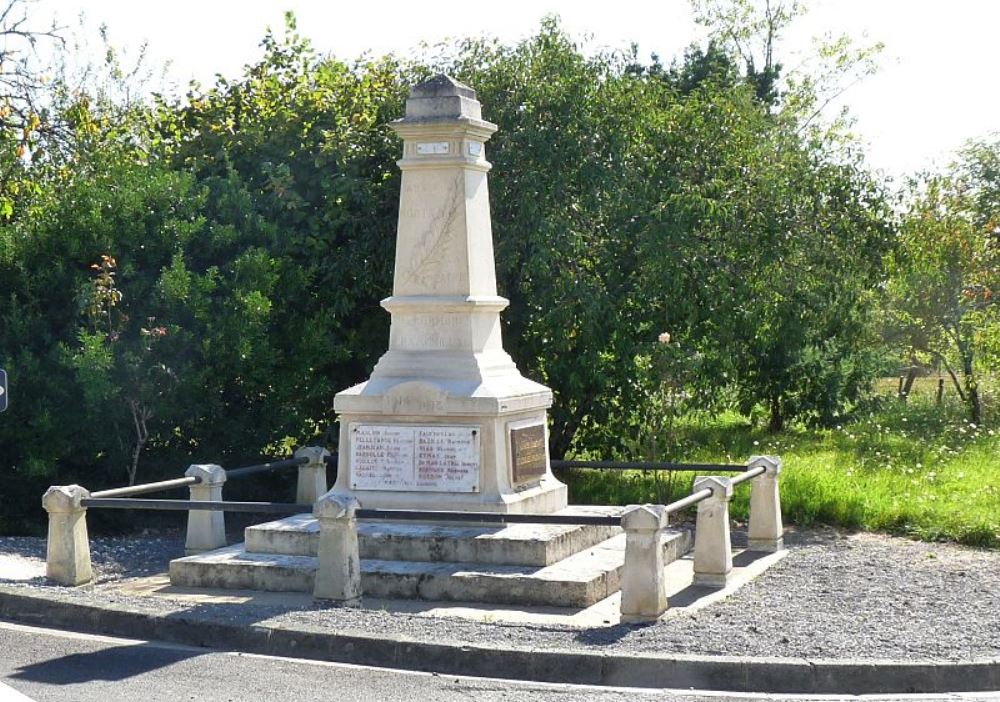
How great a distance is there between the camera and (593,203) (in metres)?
15.7

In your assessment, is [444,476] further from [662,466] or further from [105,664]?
[105,664]

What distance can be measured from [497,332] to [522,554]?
2.43 metres

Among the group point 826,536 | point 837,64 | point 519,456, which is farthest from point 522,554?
point 837,64

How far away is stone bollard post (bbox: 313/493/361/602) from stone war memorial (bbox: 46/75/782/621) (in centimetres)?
3

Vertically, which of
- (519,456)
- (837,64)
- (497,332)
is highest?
(837,64)

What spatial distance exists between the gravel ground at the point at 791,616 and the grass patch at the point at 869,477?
6.56 ft

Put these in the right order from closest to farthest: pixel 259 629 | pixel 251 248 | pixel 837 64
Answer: pixel 259 629 < pixel 251 248 < pixel 837 64

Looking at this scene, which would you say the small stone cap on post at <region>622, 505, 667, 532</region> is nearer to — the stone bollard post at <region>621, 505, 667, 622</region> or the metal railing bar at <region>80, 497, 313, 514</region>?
the stone bollard post at <region>621, 505, 667, 622</region>

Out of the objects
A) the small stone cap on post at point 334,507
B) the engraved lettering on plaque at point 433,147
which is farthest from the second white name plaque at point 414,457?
the engraved lettering on plaque at point 433,147

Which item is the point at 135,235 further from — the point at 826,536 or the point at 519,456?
the point at 826,536

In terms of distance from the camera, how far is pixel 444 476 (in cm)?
1155

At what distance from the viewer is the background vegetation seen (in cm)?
1475

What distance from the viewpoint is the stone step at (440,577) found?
33.3 feet

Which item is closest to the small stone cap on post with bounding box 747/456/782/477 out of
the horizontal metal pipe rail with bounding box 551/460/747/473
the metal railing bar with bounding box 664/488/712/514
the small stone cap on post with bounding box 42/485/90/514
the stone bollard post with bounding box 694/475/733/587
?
the horizontal metal pipe rail with bounding box 551/460/747/473
